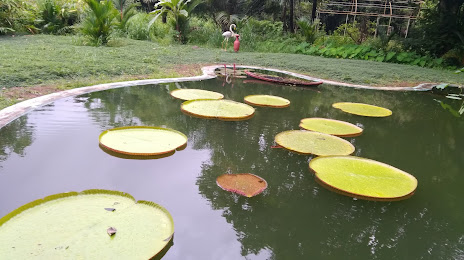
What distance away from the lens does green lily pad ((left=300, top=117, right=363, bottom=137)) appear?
3616 millimetres

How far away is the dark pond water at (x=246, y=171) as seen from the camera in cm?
195

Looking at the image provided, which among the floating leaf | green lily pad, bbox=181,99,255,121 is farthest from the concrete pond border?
the floating leaf

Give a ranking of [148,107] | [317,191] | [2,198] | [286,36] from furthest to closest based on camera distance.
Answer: [286,36]
[148,107]
[317,191]
[2,198]

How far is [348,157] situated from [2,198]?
8.29 ft

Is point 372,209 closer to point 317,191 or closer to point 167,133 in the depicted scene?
point 317,191

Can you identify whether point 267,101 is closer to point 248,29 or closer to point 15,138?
point 15,138

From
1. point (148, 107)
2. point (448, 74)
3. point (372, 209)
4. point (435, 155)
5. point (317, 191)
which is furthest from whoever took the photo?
point (448, 74)

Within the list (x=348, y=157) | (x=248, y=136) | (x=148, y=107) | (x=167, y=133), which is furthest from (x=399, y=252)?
(x=148, y=107)

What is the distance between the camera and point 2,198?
6.84ft

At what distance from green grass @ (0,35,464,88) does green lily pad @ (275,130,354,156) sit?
10.2 ft

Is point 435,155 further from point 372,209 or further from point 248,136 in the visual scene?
point 248,136

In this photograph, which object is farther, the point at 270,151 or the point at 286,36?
the point at 286,36

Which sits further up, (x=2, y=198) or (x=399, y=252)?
(x=2, y=198)

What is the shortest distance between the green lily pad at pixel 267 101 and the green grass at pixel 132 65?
1.95 metres
